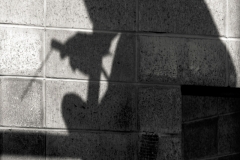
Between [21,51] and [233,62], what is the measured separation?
94.0 inches

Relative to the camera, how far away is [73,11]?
20.2 feet

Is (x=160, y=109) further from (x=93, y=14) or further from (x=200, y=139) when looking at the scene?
(x=93, y=14)

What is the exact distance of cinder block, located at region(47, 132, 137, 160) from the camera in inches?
237

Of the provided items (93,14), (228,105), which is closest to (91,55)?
(93,14)

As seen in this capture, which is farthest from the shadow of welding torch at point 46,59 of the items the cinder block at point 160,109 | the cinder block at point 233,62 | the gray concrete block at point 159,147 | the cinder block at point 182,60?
the cinder block at point 233,62

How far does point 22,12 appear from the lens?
19.9ft

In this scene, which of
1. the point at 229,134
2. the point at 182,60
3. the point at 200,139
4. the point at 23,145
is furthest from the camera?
the point at 229,134

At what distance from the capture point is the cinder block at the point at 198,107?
6.55 metres

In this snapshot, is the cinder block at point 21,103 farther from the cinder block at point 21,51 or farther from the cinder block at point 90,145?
the cinder block at point 90,145

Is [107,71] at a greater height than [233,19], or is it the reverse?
[233,19]

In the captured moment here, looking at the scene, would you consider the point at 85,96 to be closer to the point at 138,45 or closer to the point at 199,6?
the point at 138,45

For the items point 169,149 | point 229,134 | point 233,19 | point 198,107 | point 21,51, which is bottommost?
point 169,149

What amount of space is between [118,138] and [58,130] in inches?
25.8

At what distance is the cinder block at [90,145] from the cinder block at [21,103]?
0.90ft
